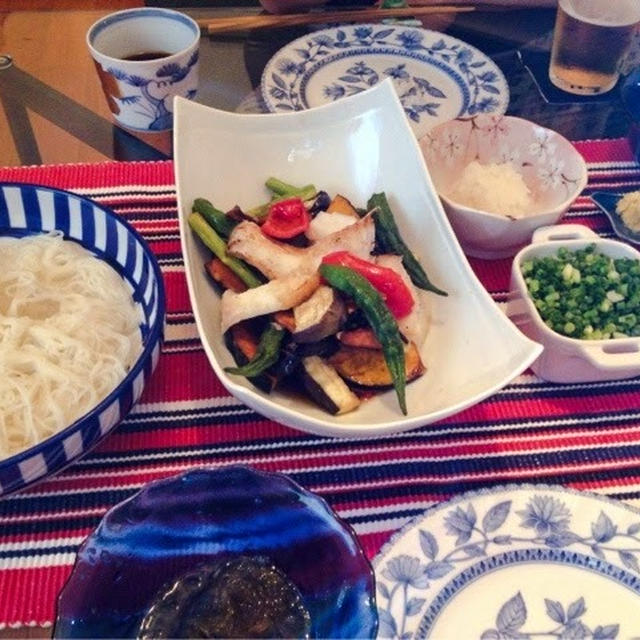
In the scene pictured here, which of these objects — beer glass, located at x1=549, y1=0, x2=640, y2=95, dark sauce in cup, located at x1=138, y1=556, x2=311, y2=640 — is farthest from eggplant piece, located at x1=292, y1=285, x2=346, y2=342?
beer glass, located at x1=549, y1=0, x2=640, y2=95

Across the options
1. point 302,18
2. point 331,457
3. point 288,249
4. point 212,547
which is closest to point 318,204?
point 288,249

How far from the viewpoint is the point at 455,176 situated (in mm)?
1485

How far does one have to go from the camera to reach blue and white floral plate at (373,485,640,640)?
0.89m

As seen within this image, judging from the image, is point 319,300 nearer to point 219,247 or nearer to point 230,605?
point 219,247

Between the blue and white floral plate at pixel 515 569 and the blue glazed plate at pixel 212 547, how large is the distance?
0.39 feet

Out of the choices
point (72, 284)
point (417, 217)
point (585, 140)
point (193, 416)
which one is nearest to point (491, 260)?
point (417, 217)

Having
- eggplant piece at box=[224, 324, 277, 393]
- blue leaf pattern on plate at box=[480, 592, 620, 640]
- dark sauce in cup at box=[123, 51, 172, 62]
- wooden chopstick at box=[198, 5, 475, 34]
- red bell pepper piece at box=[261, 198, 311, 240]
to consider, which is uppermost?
dark sauce in cup at box=[123, 51, 172, 62]

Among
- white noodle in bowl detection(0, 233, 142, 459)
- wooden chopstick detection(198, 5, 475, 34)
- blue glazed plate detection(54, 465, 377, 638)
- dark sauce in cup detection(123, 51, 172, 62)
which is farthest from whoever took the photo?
wooden chopstick detection(198, 5, 475, 34)

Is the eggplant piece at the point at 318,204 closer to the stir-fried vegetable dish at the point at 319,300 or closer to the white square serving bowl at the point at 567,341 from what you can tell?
the stir-fried vegetable dish at the point at 319,300

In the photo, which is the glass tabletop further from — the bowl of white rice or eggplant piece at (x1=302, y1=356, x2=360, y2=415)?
eggplant piece at (x1=302, y1=356, x2=360, y2=415)

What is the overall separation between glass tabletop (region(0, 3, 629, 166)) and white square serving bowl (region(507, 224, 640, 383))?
528mm

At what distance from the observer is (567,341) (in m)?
1.10

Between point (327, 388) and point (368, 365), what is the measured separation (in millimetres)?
85

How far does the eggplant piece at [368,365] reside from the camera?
1.09 metres
